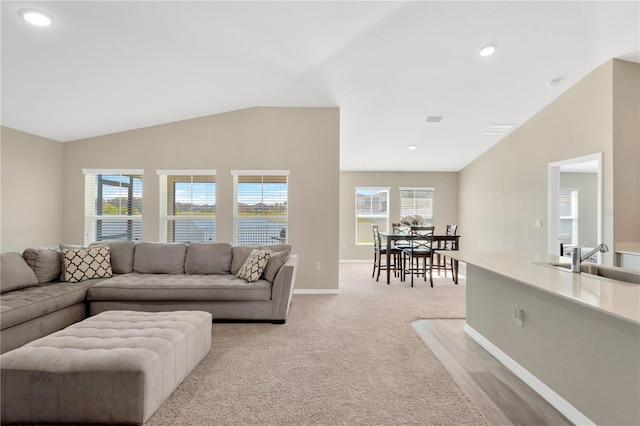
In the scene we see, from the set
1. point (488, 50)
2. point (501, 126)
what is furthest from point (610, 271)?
point (501, 126)

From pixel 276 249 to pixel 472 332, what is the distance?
2360mm

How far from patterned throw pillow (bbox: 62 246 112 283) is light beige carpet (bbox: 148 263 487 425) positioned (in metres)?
1.61

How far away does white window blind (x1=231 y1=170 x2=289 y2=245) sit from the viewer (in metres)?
4.97

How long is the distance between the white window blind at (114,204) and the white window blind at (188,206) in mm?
418

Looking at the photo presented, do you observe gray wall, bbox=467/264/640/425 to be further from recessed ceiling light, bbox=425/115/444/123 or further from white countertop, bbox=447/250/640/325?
recessed ceiling light, bbox=425/115/444/123

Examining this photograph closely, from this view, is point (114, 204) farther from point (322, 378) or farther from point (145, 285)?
point (322, 378)

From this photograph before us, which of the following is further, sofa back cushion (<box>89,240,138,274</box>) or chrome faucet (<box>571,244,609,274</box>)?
sofa back cushion (<box>89,240,138,274</box>)

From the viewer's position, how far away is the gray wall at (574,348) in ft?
5.08

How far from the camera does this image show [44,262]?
3.50m

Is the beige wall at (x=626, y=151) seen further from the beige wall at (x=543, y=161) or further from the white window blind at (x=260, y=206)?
the white window blind at (x=260, y=206)

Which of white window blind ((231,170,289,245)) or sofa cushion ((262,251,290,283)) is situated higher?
white window blind ((231,170,289,245))

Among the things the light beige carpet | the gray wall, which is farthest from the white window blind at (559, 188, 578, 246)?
the gray wall

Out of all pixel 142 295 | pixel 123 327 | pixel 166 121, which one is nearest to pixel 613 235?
pixel 123 327

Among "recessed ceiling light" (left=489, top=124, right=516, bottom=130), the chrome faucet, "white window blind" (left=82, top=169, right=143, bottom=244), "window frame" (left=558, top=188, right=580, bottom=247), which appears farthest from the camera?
"window frame" (left=558, top=188, right=580, bottom=247)
